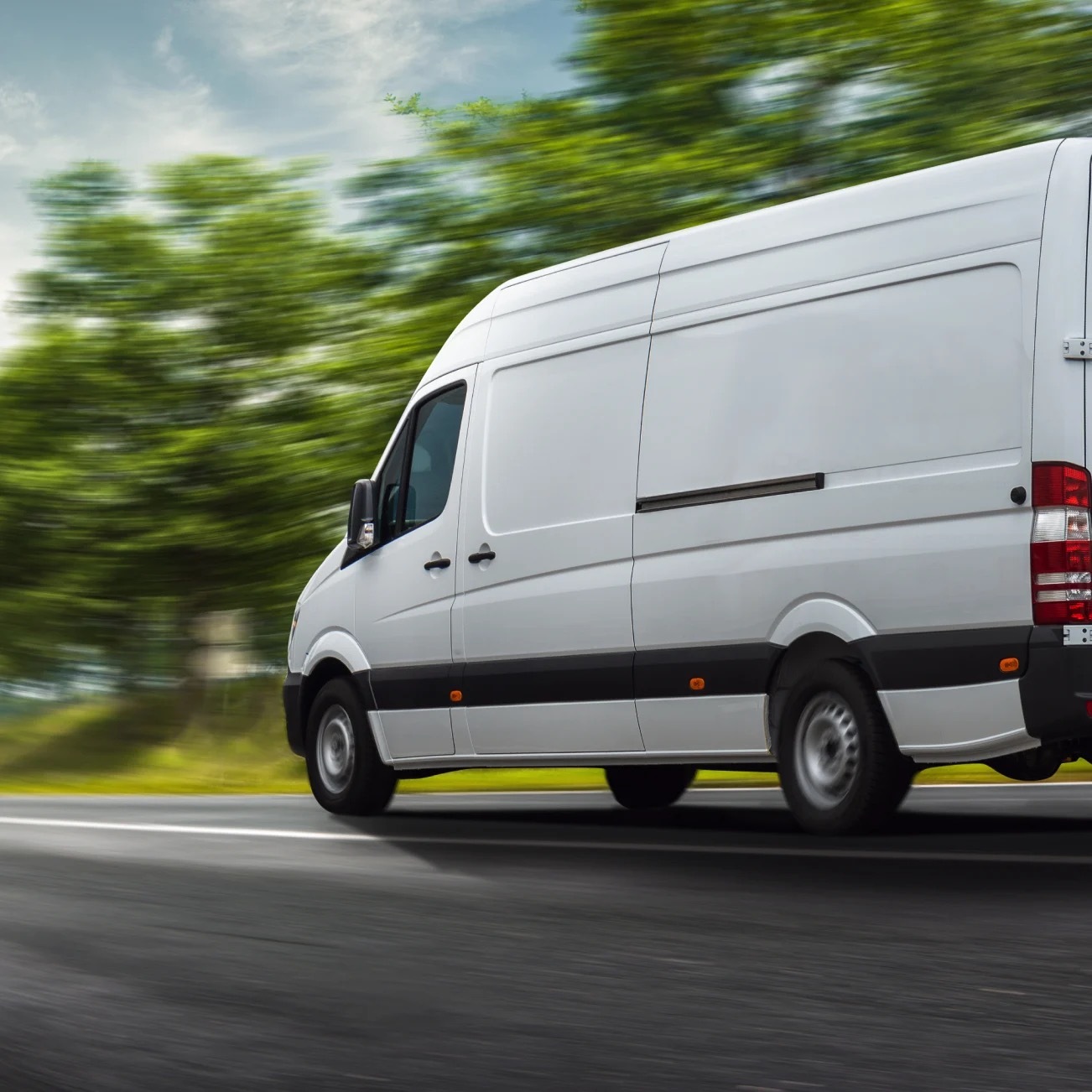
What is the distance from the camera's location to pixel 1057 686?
6805 millimetres

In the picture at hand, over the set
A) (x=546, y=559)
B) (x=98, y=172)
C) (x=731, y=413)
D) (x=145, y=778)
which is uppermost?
(x=98, y=172)

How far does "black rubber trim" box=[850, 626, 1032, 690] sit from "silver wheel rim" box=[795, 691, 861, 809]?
1.01ft

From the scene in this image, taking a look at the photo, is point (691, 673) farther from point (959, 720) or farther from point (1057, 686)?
point (1057, 686)

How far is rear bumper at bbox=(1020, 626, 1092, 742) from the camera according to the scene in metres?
6.77

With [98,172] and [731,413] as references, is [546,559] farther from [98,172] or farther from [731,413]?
[98,172]

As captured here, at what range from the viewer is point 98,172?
3247cm

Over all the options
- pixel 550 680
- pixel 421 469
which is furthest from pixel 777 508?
pixel 421 469

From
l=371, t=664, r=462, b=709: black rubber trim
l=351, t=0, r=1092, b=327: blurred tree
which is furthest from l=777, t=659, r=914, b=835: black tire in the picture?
l=351, t=0, r=1092, b=327: blurred tree

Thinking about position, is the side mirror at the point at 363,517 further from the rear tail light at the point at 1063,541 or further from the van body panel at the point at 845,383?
the rear tail light at the point at 1063,541

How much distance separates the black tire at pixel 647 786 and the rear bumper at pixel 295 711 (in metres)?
1.83

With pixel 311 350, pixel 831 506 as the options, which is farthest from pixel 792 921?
pixel 311 350

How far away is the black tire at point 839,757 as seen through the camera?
7.50m

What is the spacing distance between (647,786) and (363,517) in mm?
2205

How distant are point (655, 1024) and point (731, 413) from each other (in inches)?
171
